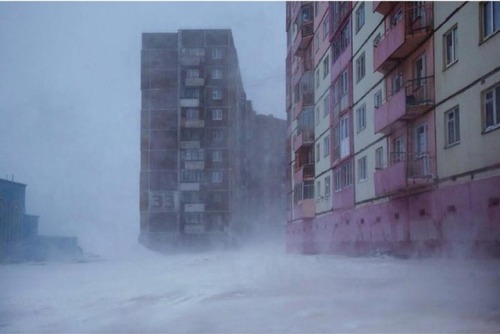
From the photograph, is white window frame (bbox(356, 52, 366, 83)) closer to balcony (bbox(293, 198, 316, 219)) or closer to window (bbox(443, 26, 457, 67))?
window (bbox(443, 26, 457, 67))

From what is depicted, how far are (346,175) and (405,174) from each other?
2.44 metres

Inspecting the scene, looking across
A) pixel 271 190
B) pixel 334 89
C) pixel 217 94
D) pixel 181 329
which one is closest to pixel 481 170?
pixel 217 94

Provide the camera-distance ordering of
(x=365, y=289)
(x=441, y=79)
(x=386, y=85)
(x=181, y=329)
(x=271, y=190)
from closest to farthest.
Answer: (x=181, y=329), (x=365, y=289), (x=441, y=79), (x=386, y=85), (x=271, y=190)

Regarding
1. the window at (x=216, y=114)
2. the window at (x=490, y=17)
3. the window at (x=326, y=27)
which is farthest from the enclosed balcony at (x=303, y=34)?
the window at (x=490, y=17)

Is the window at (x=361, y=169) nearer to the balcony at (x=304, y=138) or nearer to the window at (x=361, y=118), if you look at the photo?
the window at (x=361, y=118)

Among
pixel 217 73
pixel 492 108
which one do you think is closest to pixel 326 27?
pixel 217 73

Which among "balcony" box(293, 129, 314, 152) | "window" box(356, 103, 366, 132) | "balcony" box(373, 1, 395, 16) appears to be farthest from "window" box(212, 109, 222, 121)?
"balcony" box(293, 129, 314, 152)

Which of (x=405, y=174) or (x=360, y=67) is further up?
(x=360, y=67)

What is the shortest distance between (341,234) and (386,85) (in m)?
3.38

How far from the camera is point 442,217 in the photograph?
299 inches

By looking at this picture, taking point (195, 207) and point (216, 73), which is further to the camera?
point (195, 207)

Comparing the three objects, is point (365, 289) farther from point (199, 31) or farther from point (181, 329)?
point (199, 31)

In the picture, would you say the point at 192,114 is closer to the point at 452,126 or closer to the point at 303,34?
the point at 452,126

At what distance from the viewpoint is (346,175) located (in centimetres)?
1082
